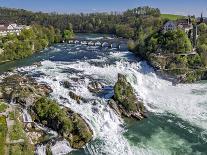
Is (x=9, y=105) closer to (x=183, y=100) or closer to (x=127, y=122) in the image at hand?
(x=127, y=122)

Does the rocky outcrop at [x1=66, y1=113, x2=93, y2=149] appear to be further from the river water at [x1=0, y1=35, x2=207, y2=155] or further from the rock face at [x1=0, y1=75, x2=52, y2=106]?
the rock face at [x1=0, y1=75, x2=52, y2=106]

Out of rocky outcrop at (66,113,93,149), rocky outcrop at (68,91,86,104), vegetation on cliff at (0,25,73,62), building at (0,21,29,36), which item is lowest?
rocky outcrop at (66,113,93,149)

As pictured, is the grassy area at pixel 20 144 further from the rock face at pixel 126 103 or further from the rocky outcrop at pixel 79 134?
the rock face at pixel 126 103

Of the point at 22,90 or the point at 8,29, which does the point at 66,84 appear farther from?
the point at 8,29

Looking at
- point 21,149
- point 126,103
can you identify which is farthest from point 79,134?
point 126,103

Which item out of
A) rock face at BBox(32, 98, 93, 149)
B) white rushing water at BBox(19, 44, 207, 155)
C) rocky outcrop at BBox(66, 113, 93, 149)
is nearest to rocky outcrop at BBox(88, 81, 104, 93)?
white rushing water at BBox(19, 44, 207, 155)

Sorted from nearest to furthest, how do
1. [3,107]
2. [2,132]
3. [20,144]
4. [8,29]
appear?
[20,144] < [2,132] < [3,107] < [8,29]
